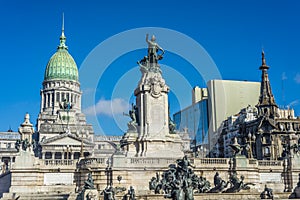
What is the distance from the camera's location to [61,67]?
129750 mm

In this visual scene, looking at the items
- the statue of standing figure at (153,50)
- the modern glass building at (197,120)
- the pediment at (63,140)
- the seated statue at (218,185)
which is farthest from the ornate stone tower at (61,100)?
the seated statue at (218,185)

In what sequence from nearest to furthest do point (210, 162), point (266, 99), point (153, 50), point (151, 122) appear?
point (210, 162) → point (151, 122) → point (153, 50) → point (266, 99)

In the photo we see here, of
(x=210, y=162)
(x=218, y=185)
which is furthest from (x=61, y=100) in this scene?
(x=218, y=185)

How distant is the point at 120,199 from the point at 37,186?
1264 cm

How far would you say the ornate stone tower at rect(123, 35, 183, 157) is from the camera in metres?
45.8

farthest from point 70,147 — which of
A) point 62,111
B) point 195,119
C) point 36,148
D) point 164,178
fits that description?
point 164,178

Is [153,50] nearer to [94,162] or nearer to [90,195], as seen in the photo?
[94,162]

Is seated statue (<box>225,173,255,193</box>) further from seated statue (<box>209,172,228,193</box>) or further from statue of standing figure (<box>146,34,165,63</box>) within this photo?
statue of standing figure (<box>146,34,165,63</box>)

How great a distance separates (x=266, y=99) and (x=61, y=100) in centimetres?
6232

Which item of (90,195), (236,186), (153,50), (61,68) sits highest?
(61,68)

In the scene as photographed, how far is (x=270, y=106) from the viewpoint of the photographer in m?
96.1

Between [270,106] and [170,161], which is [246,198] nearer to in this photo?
[170,161]

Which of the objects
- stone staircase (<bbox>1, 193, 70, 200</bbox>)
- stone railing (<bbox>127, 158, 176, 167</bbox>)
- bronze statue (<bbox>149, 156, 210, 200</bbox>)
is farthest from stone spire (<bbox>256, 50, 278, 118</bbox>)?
stone staircase (<bbox>1, 193, 70, 200</bbox>)

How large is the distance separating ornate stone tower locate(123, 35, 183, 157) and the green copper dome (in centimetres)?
8290
